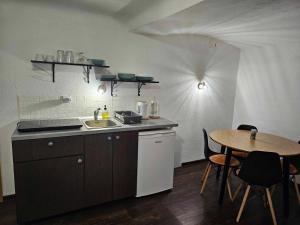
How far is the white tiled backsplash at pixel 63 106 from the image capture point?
2.39 metres

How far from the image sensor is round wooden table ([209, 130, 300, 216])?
→ 88.5 inches

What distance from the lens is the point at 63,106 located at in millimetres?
2572

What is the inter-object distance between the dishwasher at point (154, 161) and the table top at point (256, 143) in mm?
630

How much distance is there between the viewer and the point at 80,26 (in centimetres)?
253

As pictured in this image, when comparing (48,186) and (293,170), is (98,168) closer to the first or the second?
(48,186)

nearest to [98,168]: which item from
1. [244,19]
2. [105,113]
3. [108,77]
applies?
[105,113]

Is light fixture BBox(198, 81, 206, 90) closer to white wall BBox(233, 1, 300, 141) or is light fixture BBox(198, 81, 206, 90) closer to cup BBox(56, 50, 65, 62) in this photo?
white wall BBox(233, 1, 300, 141)

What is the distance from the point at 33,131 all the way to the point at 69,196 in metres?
0.79

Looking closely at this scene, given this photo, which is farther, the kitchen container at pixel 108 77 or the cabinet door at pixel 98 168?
the kitchen container at pixel 108 77

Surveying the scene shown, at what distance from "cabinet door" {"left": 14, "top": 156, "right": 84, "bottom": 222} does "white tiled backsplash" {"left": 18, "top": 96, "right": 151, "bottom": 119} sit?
0.73 meters

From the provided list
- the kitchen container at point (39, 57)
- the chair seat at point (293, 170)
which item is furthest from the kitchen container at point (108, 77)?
the chair seat at point (293, 170)

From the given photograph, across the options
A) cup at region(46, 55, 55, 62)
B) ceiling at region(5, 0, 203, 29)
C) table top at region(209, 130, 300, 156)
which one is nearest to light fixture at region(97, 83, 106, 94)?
cup at region(46, 55, 55, 62)

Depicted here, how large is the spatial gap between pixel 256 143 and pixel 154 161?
130 centimetres

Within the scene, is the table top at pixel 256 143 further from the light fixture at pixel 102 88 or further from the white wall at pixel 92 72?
the light fixture at pixel 102 88
